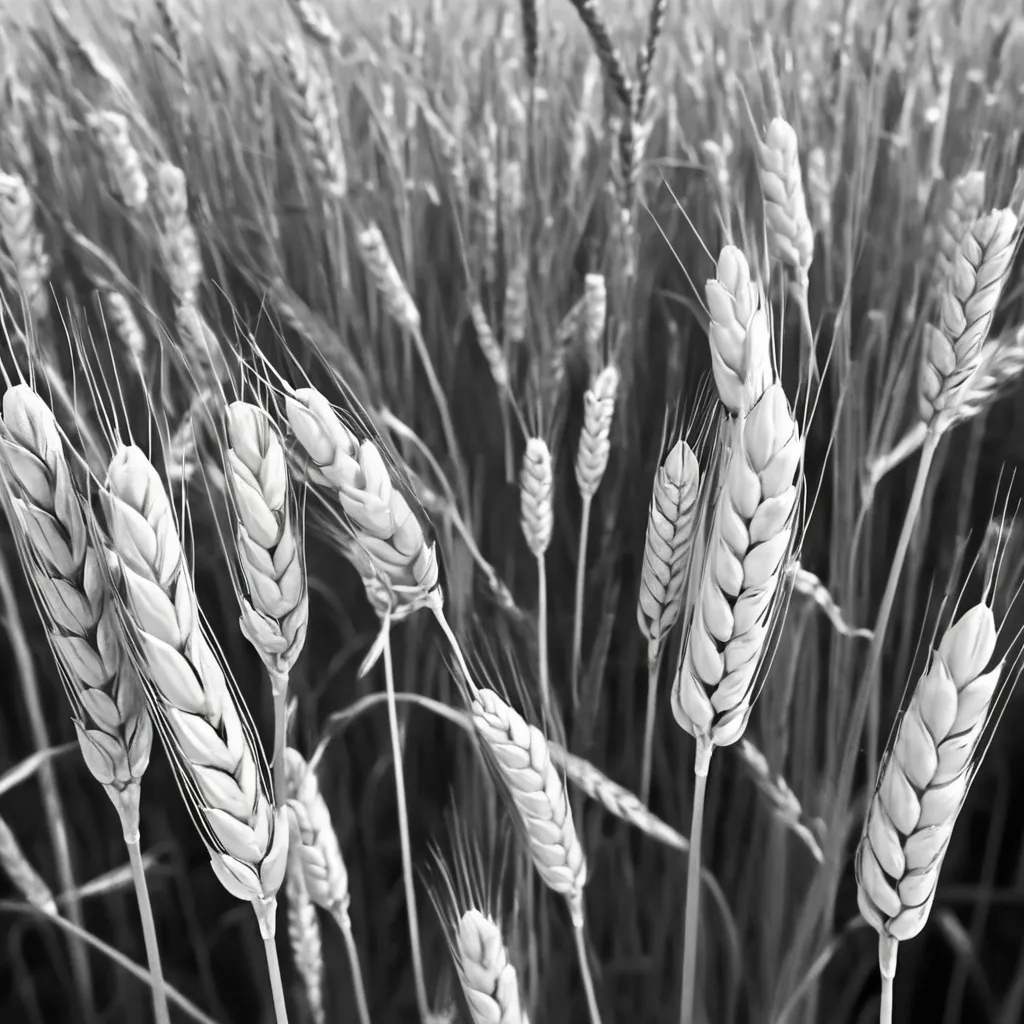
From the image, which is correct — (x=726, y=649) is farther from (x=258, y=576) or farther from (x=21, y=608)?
(x=21, y=608)

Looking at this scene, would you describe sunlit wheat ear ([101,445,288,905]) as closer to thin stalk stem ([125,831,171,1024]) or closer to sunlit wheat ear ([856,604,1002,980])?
thin stalk stem ([125,831,171,1024])

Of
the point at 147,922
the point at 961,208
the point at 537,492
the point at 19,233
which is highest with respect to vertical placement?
the point at 19,233

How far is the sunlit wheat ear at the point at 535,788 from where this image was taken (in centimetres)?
31

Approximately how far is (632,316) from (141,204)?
34cm

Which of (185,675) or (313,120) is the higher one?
(313,120)

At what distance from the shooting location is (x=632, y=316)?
22.8 inches

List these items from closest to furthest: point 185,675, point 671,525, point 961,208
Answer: point 185,675
point 671,525
point 961,208

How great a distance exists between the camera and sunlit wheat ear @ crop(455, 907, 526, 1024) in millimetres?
313

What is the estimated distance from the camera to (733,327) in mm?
300

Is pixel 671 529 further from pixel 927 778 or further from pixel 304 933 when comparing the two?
pixel 304 933

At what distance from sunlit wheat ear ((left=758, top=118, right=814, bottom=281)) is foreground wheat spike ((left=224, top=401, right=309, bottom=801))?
259 millimetres

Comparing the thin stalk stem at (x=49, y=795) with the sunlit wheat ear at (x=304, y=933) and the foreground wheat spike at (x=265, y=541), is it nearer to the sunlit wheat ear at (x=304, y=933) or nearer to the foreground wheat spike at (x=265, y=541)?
the sunlit wheat ear at (x=304, y=933)

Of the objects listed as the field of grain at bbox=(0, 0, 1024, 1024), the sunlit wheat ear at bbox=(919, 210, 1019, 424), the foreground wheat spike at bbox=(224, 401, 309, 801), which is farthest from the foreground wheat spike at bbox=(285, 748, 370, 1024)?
the sunlit wheat ear at bbox=(919, 210, 1019, 424)

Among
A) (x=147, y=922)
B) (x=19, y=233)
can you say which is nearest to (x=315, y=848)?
(x=147, y=922)
